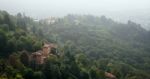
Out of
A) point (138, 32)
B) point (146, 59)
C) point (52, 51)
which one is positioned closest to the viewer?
point (52, 51)

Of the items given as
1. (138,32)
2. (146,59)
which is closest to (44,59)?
(146,59)

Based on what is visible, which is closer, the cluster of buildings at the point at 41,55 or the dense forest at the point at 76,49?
the dense forest at the point at 76,49

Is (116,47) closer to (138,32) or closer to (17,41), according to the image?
(138,32)

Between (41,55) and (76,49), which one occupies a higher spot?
(41,55)

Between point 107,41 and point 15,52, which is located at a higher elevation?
point 15,52

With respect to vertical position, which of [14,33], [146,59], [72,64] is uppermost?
[14,33]

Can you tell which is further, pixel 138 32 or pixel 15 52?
pixel 138 32

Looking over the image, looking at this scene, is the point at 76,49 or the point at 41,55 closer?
the point at 41,55

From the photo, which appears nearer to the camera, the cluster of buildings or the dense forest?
the dense forest
